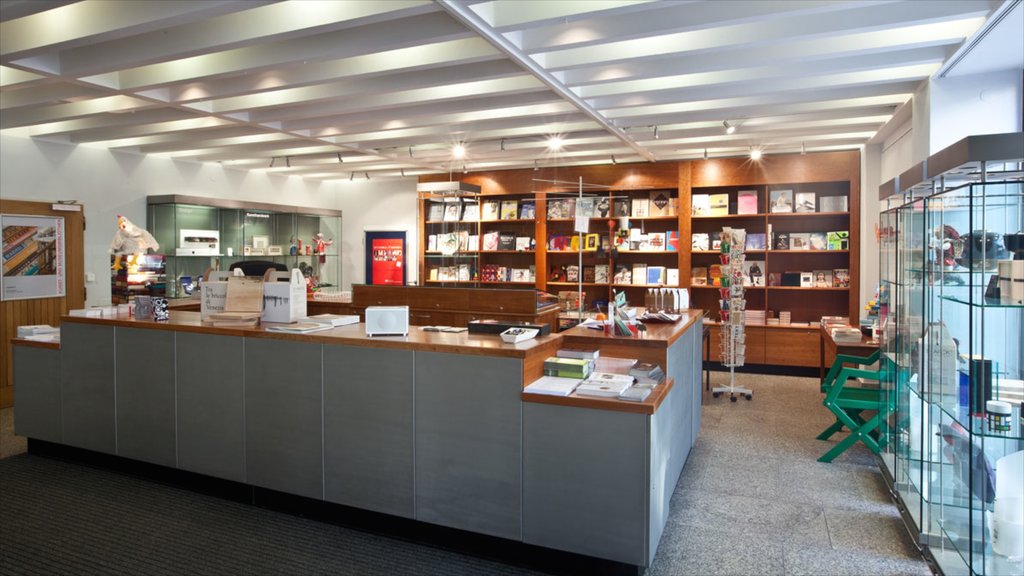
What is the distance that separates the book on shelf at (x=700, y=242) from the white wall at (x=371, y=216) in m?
4.93

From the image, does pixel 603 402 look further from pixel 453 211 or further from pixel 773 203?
pixel 453 211

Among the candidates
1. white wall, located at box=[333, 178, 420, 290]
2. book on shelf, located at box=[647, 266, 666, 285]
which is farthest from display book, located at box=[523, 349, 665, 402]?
white wall, located at box=[333, 178, 420, 290]

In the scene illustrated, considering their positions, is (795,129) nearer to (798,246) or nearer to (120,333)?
(798,246)

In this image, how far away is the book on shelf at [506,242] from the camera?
10.2 metres

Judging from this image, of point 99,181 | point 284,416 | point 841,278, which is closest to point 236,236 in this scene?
point 99,181

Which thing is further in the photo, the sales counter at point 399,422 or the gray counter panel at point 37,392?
the gray counter panel at point 37,392

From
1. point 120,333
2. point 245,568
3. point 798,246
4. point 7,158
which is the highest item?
point 7,158

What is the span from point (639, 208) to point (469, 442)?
6.83m

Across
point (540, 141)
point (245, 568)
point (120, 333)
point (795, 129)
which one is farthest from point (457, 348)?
point (795, 129)

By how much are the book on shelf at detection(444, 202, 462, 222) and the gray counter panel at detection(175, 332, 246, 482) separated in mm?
5880

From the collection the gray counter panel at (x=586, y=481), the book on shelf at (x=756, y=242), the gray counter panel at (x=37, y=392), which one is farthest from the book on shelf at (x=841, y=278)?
the gray counter panel at (x=37, y=392)

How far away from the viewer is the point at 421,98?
219 inches

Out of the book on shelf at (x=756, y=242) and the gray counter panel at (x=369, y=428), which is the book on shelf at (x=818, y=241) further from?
the gray counter panel at (x=369, y=428)

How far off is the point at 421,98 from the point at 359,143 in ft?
8.25
